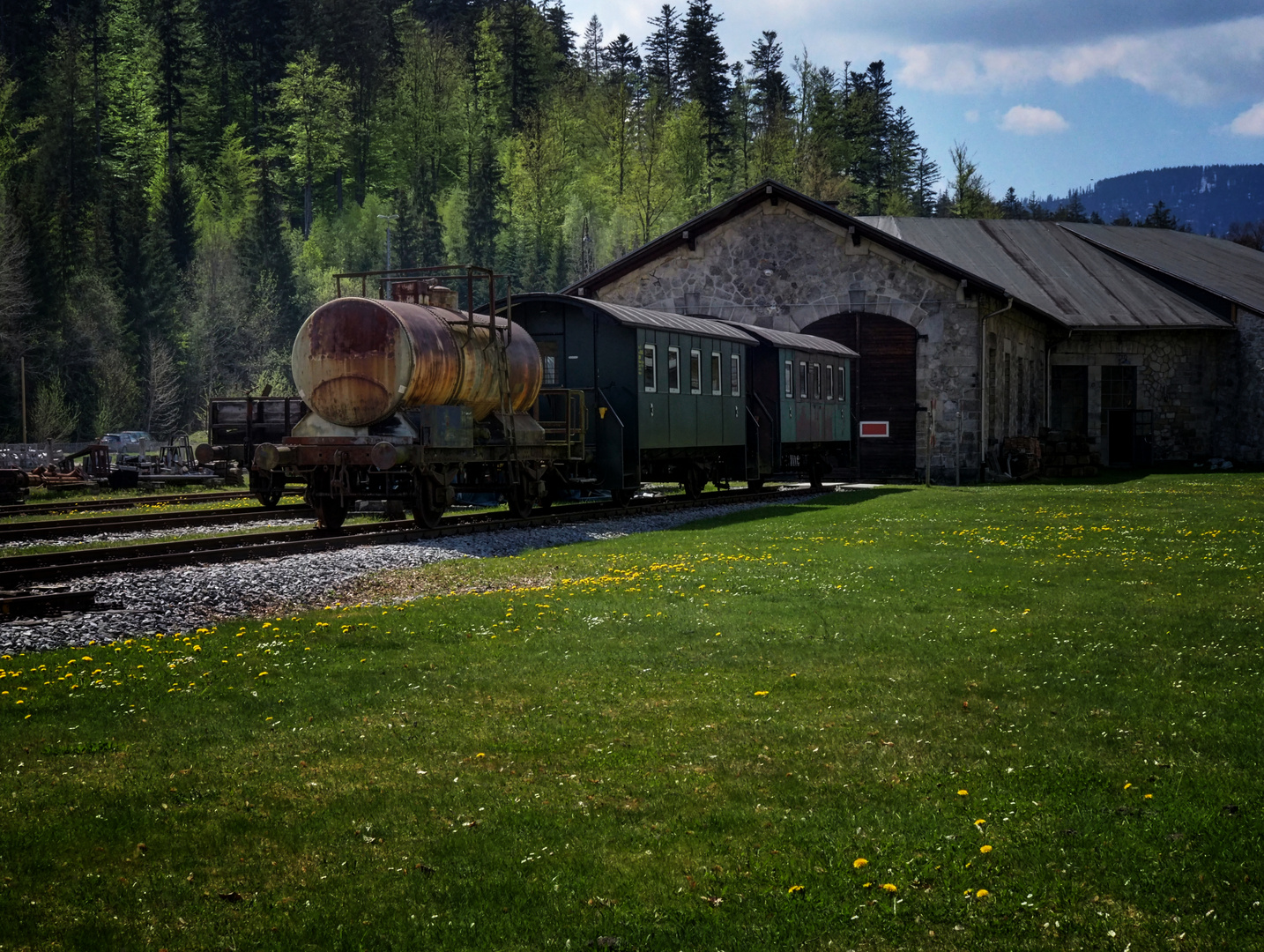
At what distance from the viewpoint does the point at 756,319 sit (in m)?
42.2

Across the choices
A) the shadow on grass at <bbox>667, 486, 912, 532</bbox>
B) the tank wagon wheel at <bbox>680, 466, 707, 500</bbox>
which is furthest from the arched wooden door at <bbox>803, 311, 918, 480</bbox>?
the tank wagon wheel at <bbox>680, 466, 707, 500</bbox>

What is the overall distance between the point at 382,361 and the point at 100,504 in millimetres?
10089

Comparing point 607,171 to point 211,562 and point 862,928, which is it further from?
point 862,928

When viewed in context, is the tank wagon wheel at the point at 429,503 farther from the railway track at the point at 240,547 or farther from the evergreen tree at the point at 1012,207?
the evergreen tree at the point at 1012,207

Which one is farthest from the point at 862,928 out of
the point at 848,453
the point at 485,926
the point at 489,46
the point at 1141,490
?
the point at 489,46

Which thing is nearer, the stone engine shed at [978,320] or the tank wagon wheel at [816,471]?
the tank wagon wheel at [816,471]

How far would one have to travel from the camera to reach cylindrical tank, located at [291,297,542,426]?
20680mm

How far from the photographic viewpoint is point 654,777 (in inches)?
288

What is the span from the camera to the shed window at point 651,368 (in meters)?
26.4

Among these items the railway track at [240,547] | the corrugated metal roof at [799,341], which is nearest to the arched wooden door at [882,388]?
the corrugated metal roof at [799,341]

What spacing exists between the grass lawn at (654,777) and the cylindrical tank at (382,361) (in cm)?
778

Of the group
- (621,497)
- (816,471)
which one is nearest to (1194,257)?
(816,471)

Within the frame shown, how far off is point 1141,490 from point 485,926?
103 feet

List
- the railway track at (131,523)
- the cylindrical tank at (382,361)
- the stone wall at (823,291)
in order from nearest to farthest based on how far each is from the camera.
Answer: the cylindrical tank at (382,361) → the railway track at (131,523) → the stone wall at (823,291)
